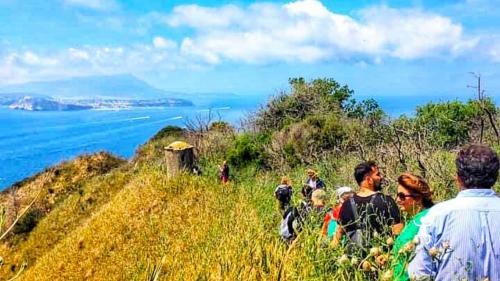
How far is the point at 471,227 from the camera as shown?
298 cm

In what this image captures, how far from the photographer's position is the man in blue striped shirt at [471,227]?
9.76ft

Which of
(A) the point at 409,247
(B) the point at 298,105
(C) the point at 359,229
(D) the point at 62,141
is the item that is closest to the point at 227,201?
(C) the point at 359,229

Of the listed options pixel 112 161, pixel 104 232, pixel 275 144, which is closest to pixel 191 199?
pixel 104 232

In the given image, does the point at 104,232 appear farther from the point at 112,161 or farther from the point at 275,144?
the point at 112,161

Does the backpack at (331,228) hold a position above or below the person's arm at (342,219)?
below

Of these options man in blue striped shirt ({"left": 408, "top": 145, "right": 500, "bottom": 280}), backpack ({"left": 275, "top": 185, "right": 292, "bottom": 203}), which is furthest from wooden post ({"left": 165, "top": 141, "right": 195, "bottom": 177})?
man in blue striped shirt ({"left": 408, "top": 145, "right": 500, "bottom": 280})

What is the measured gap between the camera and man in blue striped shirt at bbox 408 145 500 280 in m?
2.97

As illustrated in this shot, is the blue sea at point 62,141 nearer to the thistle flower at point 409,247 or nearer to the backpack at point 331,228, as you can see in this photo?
the backpack at point 331,228

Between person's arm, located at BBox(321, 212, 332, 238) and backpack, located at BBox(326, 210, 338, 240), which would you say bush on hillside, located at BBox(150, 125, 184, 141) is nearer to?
person's arm, located at BBox(321, 212, 332, 238)

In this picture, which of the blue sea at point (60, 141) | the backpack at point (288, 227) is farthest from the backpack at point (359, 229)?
the blue sea at point (60, 141)

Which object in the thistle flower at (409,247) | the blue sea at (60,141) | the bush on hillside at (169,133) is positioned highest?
the thistle flower at (409,247)

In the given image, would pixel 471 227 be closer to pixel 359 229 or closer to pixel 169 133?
pixel 359 229

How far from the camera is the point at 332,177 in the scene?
1147cm

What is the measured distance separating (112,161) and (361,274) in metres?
24.0
